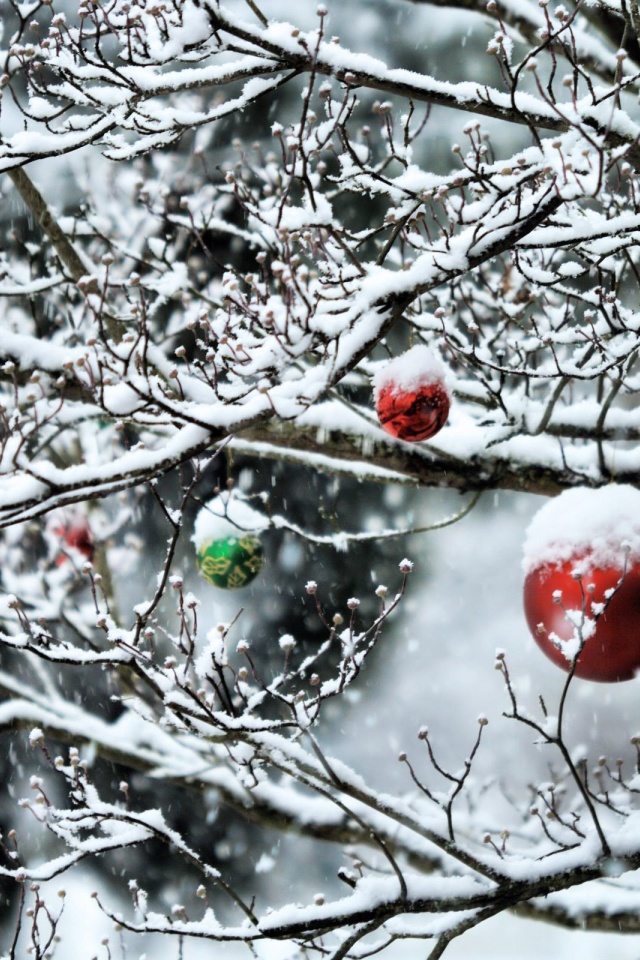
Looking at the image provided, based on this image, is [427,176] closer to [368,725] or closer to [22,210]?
[22,210]

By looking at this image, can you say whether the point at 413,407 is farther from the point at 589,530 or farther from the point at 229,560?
the point at 229,560

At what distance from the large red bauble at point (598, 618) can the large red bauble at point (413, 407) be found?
651 millimetres

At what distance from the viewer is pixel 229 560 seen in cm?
379

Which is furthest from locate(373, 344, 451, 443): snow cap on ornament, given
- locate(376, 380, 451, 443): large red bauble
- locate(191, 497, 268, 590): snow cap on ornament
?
locate(191, 497, 268, 590): snow cap on ornament

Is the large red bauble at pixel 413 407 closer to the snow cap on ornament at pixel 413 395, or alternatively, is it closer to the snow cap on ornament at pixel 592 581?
the snow cap on ornament at pixel 413 395

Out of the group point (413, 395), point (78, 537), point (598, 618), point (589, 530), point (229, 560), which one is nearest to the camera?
point (413, 395)

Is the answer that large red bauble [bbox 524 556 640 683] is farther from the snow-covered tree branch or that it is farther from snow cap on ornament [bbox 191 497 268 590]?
snow cap on ornament [bbox 191 497 268 590]

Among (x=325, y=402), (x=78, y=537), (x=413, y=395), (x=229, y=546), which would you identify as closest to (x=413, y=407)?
(x=413, y=395)

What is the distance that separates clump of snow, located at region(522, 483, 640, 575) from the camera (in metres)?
2.76

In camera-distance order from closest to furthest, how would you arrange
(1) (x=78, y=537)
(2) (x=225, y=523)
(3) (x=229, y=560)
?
(3) (x=229, y=560) → (2) (x=225, y=523) → (1) (x=78, y=537)

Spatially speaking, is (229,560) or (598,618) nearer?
(598,618)

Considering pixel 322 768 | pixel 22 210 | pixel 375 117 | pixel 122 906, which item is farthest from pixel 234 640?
pixel 322 768

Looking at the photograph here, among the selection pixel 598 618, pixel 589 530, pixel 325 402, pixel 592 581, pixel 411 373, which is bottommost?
pixel 598 618

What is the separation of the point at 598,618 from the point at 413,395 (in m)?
0.87
